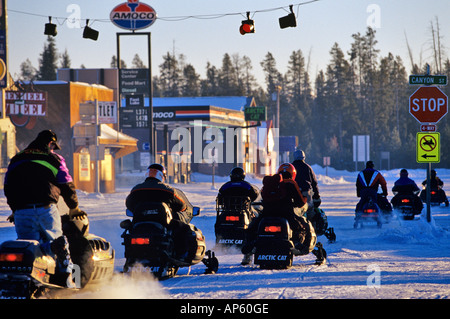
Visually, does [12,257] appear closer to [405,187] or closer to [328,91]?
[405,187]

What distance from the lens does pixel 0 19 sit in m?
28.1

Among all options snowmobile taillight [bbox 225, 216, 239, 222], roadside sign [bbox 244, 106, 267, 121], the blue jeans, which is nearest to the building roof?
roadside sign [bbox 244, 106, 267, 121]

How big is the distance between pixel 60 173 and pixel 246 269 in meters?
4.49

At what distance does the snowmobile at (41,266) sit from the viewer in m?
7.34

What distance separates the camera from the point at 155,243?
985 cm

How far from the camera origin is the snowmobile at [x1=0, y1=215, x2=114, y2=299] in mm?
7340

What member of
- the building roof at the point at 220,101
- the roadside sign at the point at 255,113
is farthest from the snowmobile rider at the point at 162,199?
the building roof at the point at 220,101

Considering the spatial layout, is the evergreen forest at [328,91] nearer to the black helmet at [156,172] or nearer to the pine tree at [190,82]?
the pine tree at [190,82]

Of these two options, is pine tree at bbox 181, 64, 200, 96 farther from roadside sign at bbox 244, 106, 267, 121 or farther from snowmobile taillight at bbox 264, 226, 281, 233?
snowmobile taillight at bbox 264, 226, 281, 233

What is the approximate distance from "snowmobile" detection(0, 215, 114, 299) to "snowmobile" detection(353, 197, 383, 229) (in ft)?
36.5

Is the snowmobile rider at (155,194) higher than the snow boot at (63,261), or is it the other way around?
the snowmobile rider at (155,194)

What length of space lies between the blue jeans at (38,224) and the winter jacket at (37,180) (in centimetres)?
7

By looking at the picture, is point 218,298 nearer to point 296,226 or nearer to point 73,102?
point 296,226

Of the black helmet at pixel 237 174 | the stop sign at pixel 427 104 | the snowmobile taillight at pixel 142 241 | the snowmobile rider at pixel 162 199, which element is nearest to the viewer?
the snowmobile taillight at pixel 142 241
